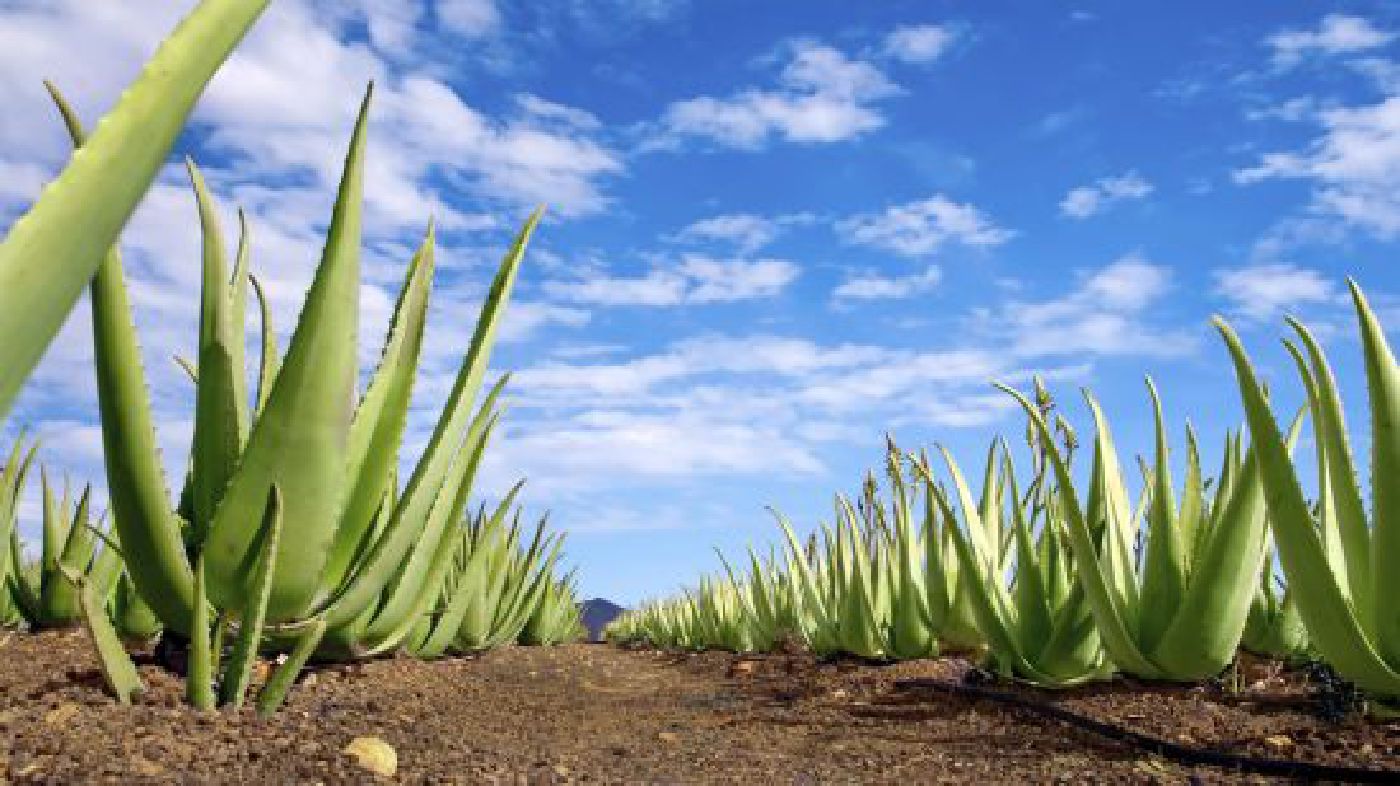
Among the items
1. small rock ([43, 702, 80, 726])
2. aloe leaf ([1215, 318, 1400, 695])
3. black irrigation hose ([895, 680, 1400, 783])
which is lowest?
black irrigation hose ([895, 680, 1400, 783])

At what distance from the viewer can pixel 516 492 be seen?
385 centimetres

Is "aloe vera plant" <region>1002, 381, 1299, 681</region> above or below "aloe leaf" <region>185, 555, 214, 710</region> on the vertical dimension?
above

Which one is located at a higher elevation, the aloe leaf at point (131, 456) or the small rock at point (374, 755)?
the aloe leaf at point (131, 456)

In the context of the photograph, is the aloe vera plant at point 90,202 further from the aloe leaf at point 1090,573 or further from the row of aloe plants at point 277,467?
the aloe leaf at point 1090,573

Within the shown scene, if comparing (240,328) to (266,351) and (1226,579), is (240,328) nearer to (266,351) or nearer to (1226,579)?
(266,351)

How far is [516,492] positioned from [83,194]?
301 cm

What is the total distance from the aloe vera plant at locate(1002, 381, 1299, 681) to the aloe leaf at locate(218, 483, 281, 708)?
72.6 inches

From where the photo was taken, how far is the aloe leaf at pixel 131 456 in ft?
5.56

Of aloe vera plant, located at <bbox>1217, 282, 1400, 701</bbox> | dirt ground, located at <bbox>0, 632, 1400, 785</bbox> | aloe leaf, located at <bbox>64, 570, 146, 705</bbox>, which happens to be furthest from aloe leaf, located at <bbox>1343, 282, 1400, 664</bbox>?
aloe leaf, located at <bbox>64, 570, 146, 705</bbox>

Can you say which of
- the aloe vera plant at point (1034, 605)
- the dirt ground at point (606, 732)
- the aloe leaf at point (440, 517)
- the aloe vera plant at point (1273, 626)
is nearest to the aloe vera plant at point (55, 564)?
the dirt ground at point (606, 732)

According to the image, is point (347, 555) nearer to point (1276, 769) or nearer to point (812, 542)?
point (1276, 769)

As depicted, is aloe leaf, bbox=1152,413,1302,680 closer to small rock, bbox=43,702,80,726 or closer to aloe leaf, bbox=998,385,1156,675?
aloe leaf, bbox=998,385,1156,675

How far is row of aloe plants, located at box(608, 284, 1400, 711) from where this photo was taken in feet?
6.96

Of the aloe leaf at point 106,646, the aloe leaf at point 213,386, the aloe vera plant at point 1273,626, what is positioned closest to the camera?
the aloe leaf at point 106,646
